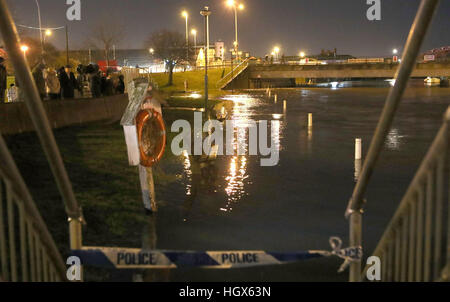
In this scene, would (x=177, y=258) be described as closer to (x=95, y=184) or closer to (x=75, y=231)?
(x=75, y=231)

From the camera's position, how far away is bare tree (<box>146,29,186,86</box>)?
79.6m

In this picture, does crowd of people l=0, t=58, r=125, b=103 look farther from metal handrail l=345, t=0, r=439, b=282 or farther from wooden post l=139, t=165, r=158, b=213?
metal handrail l=345, t=0, r=439, b=282

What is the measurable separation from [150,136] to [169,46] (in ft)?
242

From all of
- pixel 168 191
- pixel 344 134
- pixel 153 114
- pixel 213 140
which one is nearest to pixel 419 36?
pixel 153 114

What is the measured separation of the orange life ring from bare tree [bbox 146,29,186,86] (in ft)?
230

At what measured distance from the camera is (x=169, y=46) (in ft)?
265

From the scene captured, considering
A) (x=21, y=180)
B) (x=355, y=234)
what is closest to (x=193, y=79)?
(x=355, y=234)

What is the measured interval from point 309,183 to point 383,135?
8.29 m

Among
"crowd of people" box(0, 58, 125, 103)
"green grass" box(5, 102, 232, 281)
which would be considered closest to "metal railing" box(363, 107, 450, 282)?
"green grass" box(5, 102, 232, 281)

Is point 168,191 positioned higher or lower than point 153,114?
lower

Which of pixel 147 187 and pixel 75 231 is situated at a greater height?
pixel 75 231

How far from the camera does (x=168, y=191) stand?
1139 centimetres

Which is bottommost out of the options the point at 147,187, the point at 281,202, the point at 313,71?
the point at 281,202
